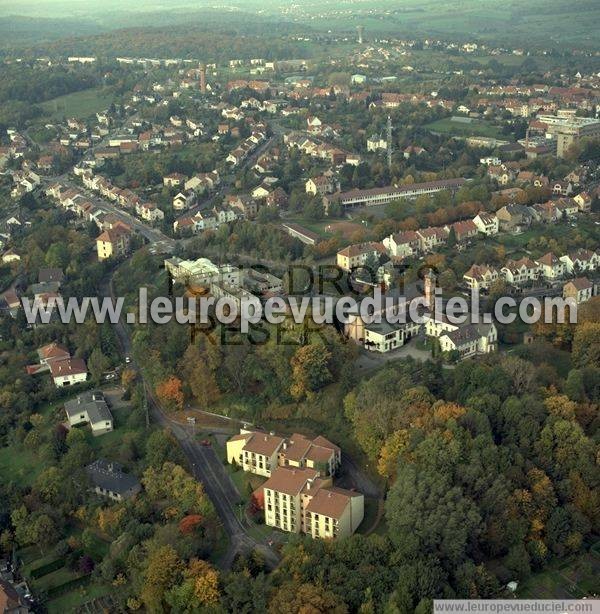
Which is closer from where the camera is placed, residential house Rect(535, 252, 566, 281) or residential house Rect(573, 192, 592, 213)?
residential house Rect(535, 252, 566, 281)

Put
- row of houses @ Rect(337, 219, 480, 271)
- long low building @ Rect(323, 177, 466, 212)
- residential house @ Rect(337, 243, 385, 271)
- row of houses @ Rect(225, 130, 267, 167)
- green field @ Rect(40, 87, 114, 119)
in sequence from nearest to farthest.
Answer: residential house @ Rect(337, 243, 385, 271)
row of houses @ Rect(337, 219, 480, 271)
long low building @ Rect(323, 177, 466, 212)
row of houses @ Rect(225, 130, 267, 167)
green field @ Rect(40, 87, 114, 119)

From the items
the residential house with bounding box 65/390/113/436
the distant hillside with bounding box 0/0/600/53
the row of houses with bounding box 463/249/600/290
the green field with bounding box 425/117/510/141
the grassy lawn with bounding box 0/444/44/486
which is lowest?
the grassy lawn with bounding box 0/444/44/486

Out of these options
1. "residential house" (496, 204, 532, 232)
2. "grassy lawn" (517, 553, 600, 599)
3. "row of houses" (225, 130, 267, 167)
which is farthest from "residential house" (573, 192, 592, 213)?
"grassy lawn" (517, 553, 600, 599)

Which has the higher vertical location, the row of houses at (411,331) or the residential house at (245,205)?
the residential house at (245,205)

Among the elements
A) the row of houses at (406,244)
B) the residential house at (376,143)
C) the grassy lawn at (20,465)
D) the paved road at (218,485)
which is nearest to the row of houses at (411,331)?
the row of houses at (406,244)

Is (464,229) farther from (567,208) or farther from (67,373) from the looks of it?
(67,373)

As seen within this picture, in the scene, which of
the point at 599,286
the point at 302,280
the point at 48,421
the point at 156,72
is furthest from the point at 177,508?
the point at 156,72

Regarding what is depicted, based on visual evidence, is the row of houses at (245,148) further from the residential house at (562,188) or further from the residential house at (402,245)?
the residential house at (562,188)

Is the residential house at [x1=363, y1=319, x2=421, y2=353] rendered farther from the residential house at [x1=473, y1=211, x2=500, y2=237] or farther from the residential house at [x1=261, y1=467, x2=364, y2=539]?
the residential house at [x1=473, y1=211, x2=500, y2=237]
